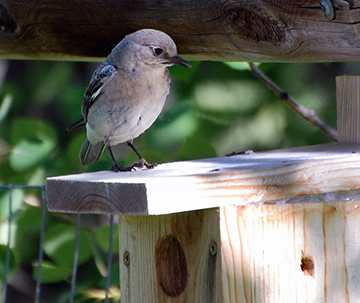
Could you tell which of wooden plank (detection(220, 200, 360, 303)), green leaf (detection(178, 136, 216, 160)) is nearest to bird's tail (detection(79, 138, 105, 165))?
green leaf (detection(178, 136, 216, 160))

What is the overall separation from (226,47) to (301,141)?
2408 millimetres

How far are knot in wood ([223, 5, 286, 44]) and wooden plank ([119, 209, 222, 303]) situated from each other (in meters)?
0.88

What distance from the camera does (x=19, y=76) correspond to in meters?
4.98

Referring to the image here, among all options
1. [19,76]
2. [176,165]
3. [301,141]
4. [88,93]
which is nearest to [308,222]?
[176,165]

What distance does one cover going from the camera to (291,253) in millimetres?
1800

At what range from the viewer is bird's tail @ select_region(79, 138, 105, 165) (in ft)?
11.8

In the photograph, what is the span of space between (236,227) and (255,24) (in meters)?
0.99

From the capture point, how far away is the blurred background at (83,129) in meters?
3.63

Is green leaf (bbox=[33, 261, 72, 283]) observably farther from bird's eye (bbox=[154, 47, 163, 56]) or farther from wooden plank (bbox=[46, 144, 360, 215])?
wooden plank (bbox=[46, 144, 360, 215])

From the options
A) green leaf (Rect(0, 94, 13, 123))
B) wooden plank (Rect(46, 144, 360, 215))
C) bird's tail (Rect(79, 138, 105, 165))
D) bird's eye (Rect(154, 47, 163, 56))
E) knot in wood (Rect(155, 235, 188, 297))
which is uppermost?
green leaf (Rect(0, 94, 13, 123))

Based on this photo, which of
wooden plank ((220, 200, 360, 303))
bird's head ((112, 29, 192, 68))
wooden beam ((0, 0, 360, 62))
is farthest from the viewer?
bird's head ((112, 29, 192, 68))

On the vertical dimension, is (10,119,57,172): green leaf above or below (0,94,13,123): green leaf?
below

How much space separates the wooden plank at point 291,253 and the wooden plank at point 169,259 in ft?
0.24

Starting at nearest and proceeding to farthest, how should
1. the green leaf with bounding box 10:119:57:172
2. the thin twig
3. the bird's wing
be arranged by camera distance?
1. the bird's wing
2. the green leaf with bounding box 10:119:57:172
3. the thin twig
